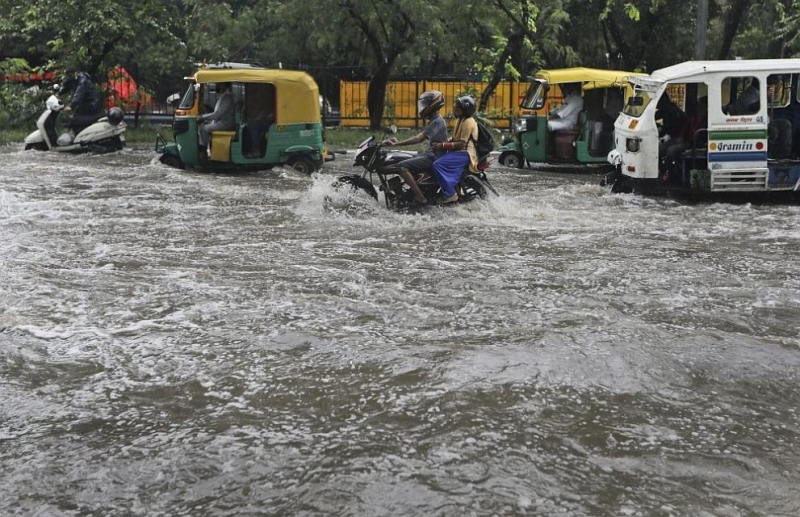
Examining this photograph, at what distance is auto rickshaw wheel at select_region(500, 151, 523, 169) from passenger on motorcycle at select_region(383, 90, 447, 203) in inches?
269

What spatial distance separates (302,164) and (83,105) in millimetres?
5512

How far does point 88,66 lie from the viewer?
72.3 ft

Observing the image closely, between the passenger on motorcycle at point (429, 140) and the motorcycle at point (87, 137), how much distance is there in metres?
8.70

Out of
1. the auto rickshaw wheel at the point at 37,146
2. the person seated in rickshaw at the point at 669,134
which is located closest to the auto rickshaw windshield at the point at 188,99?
the auto rickshaw wheel at the point at 37,146

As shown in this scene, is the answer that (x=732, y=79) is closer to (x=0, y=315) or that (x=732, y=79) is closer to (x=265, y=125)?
(x=265, y=125)

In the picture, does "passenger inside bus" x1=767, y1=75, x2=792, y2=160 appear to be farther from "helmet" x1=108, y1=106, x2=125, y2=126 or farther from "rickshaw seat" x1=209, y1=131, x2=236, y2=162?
"helmet" x1=108, y1=106, x2=125, y2=126

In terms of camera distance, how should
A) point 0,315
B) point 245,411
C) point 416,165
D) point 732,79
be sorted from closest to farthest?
point 245,411 < point 0,315 < point 416,165 < point 732,79

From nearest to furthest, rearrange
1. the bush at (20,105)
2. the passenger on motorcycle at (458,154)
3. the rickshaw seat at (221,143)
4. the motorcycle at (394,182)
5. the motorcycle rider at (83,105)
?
the passenger on motorcycle at (458,154) → the motorcycle at (394,182) → the rickshaw seat at (221,143) → the motorcycle rider at (83,105) → the bush at (20,105)

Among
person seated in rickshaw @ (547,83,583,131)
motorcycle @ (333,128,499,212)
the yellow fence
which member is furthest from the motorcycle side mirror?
the yellow fence

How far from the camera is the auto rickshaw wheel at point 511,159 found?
18.2 metres

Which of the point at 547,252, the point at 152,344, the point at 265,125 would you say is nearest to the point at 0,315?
the point at 152,344

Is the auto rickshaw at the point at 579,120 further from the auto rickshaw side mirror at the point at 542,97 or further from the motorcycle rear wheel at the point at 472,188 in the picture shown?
the motorcycle rear wheel at the point at 472,188

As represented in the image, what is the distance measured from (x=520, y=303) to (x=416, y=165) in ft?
14.5

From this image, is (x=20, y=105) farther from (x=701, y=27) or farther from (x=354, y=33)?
(x=701, y=27)
